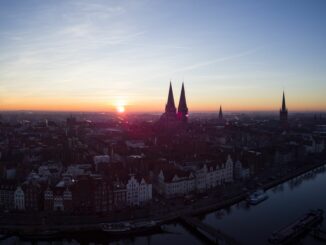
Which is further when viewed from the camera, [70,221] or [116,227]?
[70,221]

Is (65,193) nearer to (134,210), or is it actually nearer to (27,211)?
(27,211)

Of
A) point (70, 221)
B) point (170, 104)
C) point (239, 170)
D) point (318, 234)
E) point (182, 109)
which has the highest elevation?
point (170, 104)

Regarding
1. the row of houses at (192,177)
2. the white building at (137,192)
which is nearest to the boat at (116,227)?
the white building at (137,192)

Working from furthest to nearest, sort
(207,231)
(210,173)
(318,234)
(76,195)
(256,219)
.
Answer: (210,173) → (76,195) → (256,219) → (318,234) → (207,231)

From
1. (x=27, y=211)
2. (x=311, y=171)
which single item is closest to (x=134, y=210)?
(x=27, y=211)

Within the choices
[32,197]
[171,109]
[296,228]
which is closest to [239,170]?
[296,228]

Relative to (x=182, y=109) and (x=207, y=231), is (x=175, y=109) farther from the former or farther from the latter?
(x=207, y=231)
